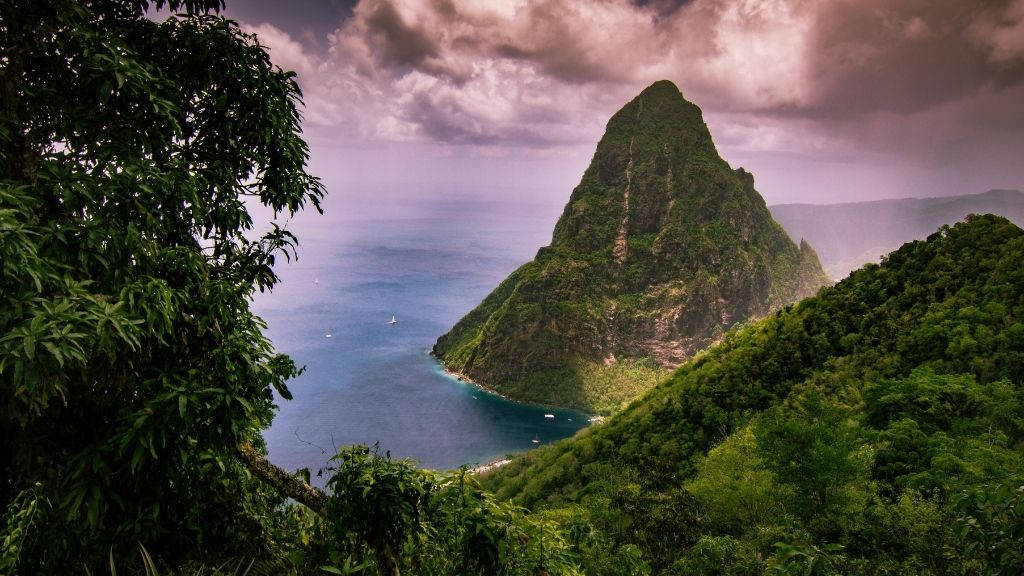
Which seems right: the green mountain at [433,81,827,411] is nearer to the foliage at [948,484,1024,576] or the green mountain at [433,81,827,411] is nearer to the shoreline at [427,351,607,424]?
the shoreline at [427,351,607,424]

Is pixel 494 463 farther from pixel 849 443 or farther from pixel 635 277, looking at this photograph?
pixel 635 277

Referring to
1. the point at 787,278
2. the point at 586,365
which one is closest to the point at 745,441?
the point at 586,365

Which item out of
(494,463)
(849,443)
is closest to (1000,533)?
(849,443)

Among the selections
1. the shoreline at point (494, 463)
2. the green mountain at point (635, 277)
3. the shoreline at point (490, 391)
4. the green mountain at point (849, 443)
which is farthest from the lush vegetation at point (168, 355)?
the green mountain at point (635, 277)

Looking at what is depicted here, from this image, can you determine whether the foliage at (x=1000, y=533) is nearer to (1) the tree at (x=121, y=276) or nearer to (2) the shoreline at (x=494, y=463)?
(1) the tree at (x=121, y=276)

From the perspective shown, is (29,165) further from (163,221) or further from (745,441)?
(745,441)

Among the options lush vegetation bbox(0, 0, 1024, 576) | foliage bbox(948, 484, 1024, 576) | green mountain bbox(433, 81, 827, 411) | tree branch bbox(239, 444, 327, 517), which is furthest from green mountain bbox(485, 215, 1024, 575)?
green mountain bbox(433, 81, 827, 411)

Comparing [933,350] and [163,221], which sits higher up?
[163,221]
